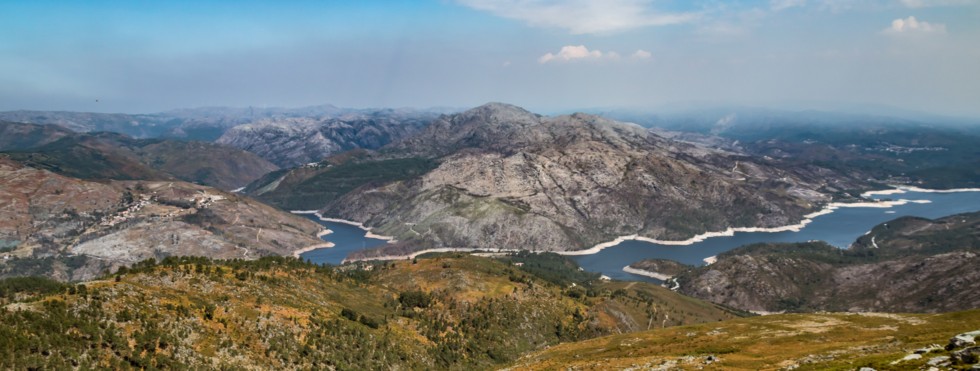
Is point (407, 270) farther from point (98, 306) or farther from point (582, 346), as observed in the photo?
point (98, 306)

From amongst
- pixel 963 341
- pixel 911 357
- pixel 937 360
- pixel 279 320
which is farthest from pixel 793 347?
pixel 279 320

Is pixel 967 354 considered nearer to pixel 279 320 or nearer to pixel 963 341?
pixel 963 341

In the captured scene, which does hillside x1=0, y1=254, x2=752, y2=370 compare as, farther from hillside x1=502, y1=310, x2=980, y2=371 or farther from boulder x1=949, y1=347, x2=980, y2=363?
boulder x1=949, y1=347, x2=980, y2=363

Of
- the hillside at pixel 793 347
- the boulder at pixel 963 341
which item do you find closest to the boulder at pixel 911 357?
the hillside at pixel 793 347

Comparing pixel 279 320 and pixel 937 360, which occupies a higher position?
pixel 937 360

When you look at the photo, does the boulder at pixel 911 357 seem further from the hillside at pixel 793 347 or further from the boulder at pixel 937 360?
the boulder at pixel 937 360

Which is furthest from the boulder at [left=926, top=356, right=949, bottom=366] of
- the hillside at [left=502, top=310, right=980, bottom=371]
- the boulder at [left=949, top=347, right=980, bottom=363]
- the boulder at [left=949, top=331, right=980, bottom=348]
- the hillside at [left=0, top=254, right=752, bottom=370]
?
the hillside at [left=0, top=254, right=752, bottom=370]
